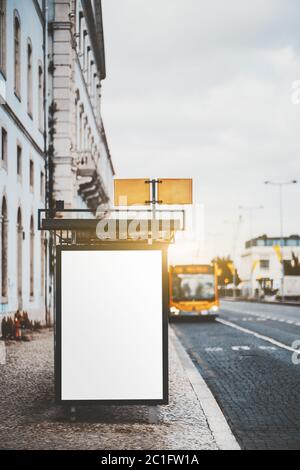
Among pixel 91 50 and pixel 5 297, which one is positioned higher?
pixel 91 50

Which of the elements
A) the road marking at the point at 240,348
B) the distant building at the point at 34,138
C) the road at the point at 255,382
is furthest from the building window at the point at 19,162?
the road marking at the point at 240,348

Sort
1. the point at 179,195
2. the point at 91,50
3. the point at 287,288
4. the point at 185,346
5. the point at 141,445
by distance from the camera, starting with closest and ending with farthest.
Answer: the point at 141,445, the point at 179,195, the point at 185,346, the point at 91,50, the point at 287,288

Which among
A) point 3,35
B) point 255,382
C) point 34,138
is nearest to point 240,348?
point 255,382

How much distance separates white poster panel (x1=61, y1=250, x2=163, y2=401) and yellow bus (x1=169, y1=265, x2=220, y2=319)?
27.9 meters

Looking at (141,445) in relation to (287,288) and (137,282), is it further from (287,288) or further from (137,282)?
(287,288)

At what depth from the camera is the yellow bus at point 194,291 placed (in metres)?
36.4

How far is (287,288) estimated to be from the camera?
9488 centimetres

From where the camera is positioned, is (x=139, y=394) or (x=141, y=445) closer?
(x=141, y=445)

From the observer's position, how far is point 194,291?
37031 millimetres

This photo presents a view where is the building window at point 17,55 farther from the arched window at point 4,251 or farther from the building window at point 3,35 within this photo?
the arched window at point 4,251

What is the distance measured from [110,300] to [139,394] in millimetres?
976

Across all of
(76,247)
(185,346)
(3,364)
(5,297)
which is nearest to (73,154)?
(5,297)

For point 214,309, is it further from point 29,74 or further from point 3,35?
point 3,35

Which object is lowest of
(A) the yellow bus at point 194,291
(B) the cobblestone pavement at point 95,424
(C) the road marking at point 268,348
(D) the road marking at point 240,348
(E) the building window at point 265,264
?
(D) the road marking at point 240,348
